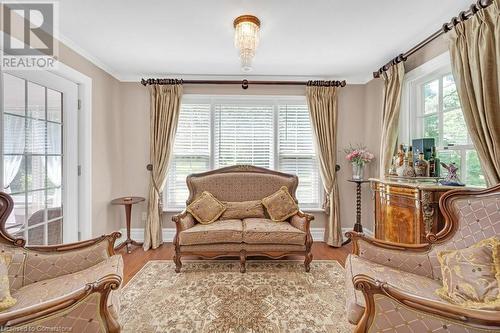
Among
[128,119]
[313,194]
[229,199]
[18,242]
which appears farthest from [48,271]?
[313,194]

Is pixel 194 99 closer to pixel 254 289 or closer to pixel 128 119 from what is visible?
pixel 128 119

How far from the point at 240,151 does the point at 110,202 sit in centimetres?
213

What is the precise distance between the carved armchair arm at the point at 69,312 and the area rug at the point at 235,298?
0.80 metres

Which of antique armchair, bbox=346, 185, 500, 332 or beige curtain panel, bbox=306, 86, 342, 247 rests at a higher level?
beige curtain panel, bbox=306, 86, 342, 247

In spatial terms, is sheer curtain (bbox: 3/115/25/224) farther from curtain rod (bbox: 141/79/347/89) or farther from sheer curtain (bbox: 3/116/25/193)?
curtain rod (bbox: 141/79/347/89)

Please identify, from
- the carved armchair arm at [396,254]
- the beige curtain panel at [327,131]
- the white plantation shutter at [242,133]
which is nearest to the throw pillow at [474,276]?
the carved armchair arm at [396,254]

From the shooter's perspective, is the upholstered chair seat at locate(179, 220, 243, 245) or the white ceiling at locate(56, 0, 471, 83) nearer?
the white ceiling at locate(56, 0, 471, 83)

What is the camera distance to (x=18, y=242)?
154cm

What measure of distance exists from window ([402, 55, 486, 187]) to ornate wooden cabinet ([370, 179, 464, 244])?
0.59 metres

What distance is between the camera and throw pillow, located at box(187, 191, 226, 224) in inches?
115

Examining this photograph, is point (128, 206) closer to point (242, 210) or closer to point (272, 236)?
point (242, 210)

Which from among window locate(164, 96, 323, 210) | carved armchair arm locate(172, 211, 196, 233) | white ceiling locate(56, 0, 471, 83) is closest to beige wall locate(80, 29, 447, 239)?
window locate(164, 96, 323, 210)

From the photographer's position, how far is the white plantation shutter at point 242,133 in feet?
12.1

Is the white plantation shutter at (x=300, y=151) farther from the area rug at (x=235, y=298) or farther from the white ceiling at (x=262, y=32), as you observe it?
the area rug at (x=235, y=298)
